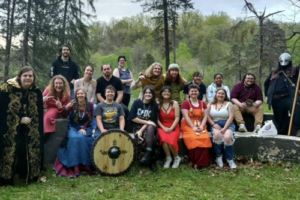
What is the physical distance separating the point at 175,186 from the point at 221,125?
6.07 ft

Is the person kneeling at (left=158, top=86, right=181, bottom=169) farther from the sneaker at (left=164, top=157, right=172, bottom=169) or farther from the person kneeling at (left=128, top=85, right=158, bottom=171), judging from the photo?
the person kneeling at (left=128, top=85, right=158, bottom=171)

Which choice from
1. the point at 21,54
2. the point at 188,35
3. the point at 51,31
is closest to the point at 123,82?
the point at 21,54

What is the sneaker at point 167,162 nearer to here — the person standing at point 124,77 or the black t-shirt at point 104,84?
the black t-shirt at point 104,84

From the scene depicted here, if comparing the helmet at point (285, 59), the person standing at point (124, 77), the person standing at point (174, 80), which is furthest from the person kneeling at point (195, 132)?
the helmet at point (285, 59)

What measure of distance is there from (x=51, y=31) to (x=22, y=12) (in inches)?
75.8

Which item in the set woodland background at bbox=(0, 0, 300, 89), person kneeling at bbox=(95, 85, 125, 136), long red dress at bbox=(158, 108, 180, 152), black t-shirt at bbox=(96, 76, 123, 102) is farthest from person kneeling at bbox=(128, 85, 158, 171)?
woodland background at bbox=(0, 0, 300, 89)

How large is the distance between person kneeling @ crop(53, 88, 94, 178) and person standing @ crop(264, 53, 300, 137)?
394 cm

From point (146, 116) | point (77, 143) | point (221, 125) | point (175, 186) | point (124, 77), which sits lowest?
point (175, 186)

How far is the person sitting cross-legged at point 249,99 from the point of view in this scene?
6379mm

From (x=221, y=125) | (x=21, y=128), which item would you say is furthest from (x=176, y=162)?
(x=21, y=128)

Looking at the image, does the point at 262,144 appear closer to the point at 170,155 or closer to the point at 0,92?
the point at 170,155

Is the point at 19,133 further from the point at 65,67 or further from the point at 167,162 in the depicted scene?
the point at 167,162

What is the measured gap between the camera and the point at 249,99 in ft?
21.1

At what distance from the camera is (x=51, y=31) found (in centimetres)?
1819
